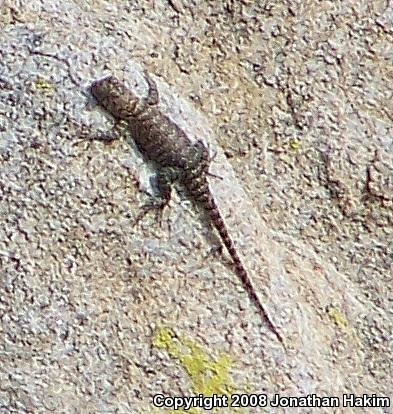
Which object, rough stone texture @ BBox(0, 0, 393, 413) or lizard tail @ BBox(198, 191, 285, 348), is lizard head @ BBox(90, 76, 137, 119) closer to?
rough stone texture @ BBox(0, 0, 393, 413)

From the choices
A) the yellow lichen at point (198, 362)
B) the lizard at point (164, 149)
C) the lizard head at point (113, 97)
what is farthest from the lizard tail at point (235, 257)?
the lizard head at point (113, 97)

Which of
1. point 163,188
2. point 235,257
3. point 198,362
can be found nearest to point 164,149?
point 163,188

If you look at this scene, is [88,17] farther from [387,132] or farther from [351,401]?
[351,401]

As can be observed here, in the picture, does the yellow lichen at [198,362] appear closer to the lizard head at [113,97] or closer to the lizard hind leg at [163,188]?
the lizard hind leg at [163,188]

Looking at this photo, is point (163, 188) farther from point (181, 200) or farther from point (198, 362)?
point (198, 362)

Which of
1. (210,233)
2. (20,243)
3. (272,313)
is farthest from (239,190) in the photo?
(20,243)

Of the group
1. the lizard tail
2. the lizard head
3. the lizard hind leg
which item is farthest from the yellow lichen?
the lizard head
